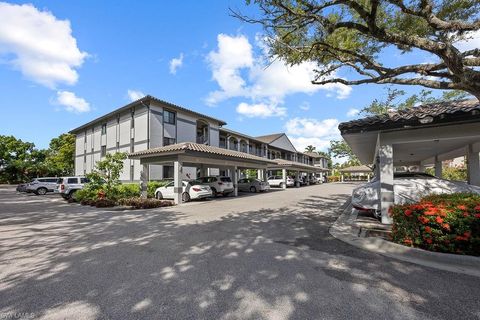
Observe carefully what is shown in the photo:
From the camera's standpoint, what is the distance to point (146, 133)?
2234 cm

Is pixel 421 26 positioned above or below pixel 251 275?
above

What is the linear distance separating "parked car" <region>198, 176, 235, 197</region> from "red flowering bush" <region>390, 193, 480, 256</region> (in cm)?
1511

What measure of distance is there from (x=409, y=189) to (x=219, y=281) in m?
7.03

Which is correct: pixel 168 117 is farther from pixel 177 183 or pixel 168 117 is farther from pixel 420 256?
pixel 420 256

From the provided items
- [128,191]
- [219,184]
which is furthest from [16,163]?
[219,184]

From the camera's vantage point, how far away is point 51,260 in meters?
4.98

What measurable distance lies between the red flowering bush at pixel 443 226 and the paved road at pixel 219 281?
83cm

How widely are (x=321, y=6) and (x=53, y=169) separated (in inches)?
1919

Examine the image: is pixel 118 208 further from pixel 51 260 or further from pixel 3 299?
pixel 3 299

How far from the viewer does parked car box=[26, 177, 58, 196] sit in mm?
24719

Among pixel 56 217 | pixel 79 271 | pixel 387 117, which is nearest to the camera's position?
pixel 79 271

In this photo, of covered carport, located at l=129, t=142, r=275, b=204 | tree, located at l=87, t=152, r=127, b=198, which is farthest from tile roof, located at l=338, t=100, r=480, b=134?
tree, located at l=87, t=152, r=127, b=198

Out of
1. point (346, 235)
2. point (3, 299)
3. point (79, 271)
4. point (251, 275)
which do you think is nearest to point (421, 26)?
point (346, 235)

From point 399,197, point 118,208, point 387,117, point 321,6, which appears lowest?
point 118,208
